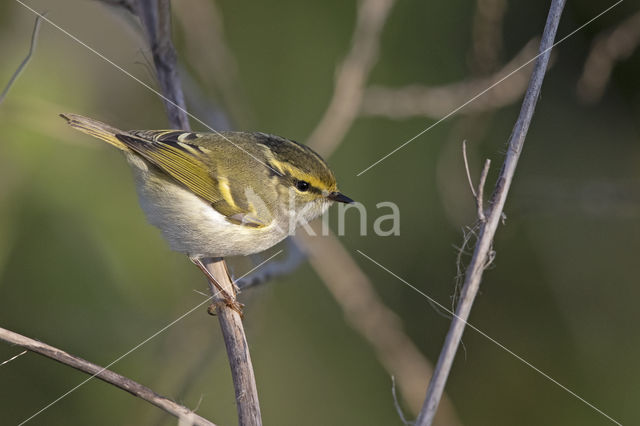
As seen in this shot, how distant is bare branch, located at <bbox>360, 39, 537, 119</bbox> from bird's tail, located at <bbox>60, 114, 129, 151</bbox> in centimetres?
90

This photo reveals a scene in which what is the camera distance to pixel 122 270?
2.15 meters

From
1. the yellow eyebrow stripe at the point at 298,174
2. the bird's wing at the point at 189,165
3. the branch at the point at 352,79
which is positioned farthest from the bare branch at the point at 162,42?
the branch at the point at 352,79

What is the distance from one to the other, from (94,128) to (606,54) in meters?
1.86

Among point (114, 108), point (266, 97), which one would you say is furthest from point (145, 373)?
point (266, 97)

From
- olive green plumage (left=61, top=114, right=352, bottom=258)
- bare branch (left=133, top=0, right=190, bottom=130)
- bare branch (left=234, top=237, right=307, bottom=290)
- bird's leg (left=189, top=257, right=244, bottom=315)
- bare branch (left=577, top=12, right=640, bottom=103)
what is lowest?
bird's leg (left=189, top=257, right=244, bottom=315)

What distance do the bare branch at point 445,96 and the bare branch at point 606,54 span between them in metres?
0.23

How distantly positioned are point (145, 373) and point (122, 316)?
0.73ft

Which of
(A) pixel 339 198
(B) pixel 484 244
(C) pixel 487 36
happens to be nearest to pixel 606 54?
(C) pixel 487 36

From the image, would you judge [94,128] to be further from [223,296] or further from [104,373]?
[104,373]

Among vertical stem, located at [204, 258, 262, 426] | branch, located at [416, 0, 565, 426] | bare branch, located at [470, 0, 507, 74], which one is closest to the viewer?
branch, located at [416, 0, 565, 426]

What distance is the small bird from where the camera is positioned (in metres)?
2.05

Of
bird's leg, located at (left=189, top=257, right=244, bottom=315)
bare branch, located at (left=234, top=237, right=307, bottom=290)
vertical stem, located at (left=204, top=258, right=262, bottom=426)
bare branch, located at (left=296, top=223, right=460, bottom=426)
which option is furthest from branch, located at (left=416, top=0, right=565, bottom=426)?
bare branch, located at (left=296, top=223, right=460, bottom=426)

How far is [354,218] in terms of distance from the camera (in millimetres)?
2717

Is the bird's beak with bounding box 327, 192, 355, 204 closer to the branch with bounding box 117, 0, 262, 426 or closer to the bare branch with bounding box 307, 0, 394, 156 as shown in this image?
the bare branch with bounding box 307, 0, 394, 156
